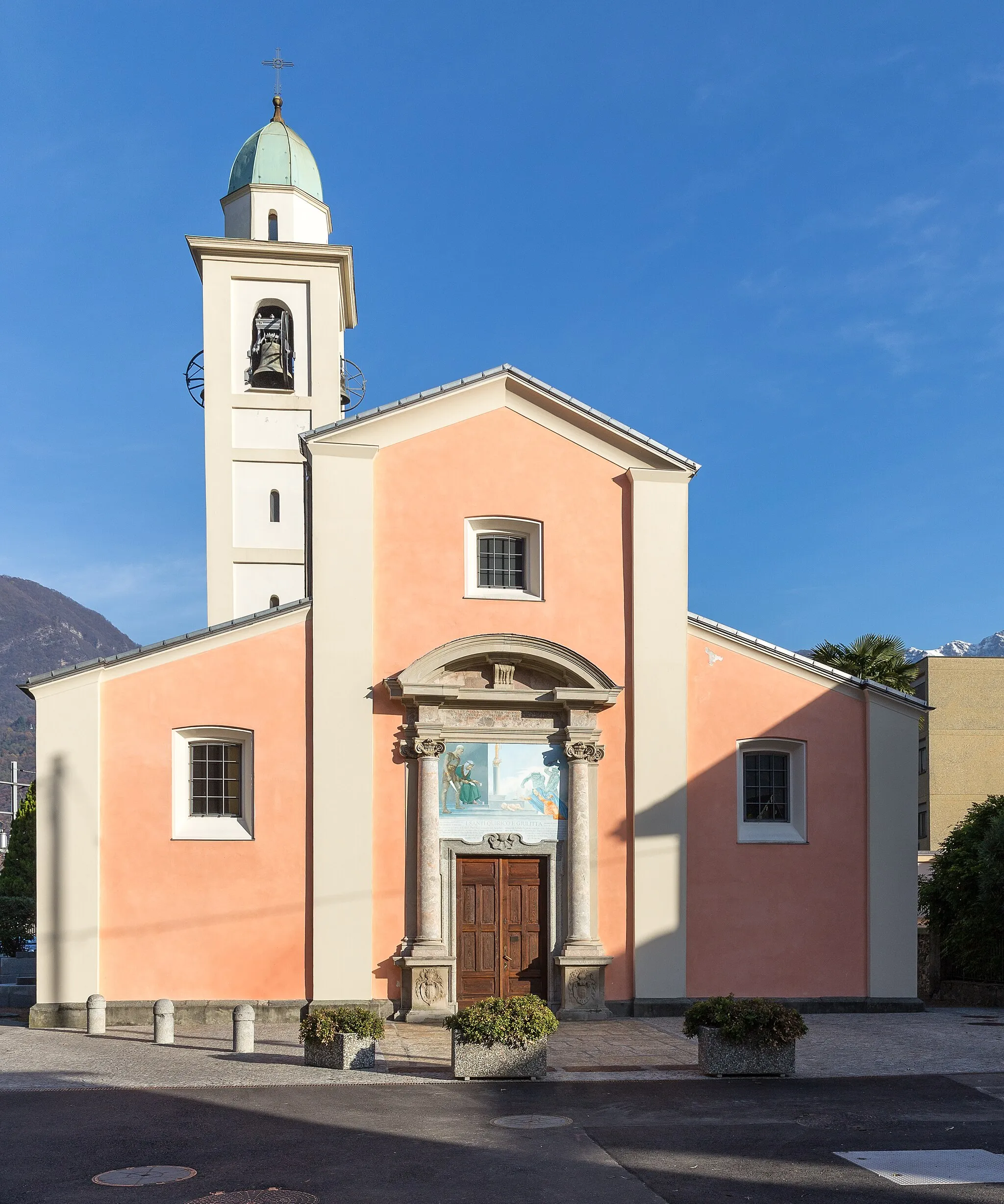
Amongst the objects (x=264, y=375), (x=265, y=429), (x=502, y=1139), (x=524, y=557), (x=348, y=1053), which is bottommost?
(x=348, y=1053)

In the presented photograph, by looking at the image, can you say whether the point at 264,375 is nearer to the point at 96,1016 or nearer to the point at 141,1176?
the point at 96,1016

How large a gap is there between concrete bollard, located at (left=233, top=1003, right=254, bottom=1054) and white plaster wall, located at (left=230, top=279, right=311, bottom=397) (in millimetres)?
16669

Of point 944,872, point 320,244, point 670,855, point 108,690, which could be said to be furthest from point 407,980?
point 320,244

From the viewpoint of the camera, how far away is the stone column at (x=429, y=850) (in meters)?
19.0

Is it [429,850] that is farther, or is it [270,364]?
[270,364]

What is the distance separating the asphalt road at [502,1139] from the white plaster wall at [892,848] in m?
6.88

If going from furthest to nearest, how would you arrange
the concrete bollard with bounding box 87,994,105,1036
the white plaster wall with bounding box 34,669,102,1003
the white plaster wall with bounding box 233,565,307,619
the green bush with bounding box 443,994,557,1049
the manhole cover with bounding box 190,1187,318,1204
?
the white plaster wall with bounding box 233,565,307,619 → the white plaster wall with bounding box 34,669,102,1003 → the concrete bollard with bounding box 87,994,105,1036 → the green bush with bounding box 443,994,557,1049 → the manhole cover with bounding box 190,1187,318,1204

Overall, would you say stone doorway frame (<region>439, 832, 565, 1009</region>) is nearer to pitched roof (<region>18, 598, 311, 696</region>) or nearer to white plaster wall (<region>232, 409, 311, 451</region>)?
pitched roof (<region>18, 598, 311, 696</region>)

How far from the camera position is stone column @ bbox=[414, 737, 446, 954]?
18969 mm

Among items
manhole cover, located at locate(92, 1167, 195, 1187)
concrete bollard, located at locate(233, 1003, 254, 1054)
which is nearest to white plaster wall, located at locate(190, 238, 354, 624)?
concrete bollard, located at locate(233, 1003, 254, 1054)

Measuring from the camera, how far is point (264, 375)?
2902 cm

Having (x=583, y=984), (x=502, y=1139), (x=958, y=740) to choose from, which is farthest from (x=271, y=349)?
(x=958, y=740)

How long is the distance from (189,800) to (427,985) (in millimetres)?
4486

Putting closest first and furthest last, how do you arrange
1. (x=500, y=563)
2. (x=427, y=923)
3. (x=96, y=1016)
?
1. (x=96, y=1016)
2. (x=427, y=923)
3. (x=500, y=563)
